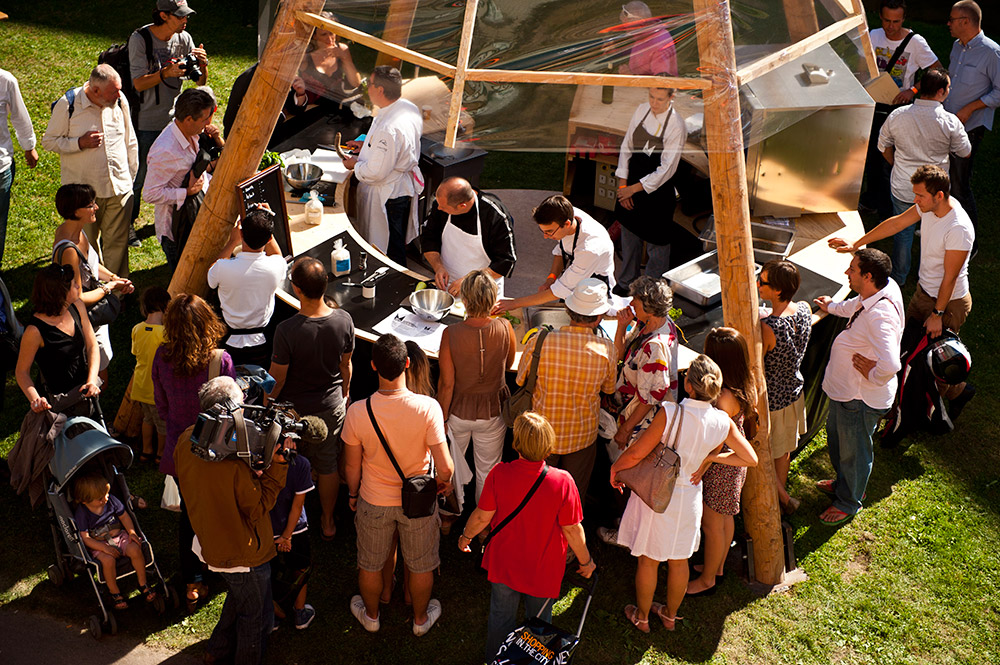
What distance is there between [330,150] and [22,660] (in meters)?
5.00

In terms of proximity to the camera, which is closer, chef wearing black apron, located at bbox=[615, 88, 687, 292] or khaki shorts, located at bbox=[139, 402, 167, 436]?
khaki shorts, located at bbox=[139, 402, 167, 436]

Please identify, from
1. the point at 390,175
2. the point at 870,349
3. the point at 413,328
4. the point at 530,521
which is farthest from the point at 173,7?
the point at 870,349

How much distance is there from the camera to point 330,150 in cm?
844

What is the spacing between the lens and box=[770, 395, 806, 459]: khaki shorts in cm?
585

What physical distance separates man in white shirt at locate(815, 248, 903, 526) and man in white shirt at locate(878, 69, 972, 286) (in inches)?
94.9

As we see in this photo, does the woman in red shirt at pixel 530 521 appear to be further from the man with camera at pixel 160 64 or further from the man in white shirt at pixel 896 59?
the man in white shirt at pixel 896 59

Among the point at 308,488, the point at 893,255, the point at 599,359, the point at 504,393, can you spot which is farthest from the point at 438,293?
the point at 893,255

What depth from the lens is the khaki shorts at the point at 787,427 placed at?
19.2ft

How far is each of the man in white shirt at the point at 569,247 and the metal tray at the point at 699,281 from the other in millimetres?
582

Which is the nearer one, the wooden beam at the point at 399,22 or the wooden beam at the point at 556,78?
the wooden beam at the point at 556,78

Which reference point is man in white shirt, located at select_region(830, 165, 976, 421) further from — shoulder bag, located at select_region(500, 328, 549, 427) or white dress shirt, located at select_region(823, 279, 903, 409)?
shoulder bag, located at select_region(500, 328, 549, 427)

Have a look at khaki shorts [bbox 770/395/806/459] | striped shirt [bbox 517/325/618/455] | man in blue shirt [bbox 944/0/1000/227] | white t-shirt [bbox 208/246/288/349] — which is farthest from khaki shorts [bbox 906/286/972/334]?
white t-shirt [bbox 208/246/288/349]

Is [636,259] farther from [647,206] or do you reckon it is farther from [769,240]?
[769,240]

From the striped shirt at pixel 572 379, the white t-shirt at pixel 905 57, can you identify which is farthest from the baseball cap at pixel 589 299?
the white t-shirt at pixel 905 57
